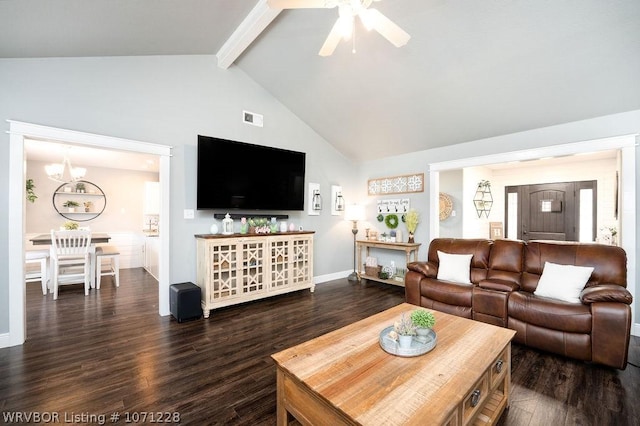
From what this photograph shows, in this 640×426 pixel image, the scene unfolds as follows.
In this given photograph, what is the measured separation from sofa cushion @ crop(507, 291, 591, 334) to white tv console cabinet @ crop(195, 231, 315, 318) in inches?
108

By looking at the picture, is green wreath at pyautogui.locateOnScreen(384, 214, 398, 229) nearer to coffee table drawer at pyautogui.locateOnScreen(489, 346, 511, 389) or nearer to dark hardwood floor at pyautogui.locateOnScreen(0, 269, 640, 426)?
dark hardwood floor at pyautogui.locateOnScreen(0, 269, 640, 426)

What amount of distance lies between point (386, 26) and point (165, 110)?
2.88 m

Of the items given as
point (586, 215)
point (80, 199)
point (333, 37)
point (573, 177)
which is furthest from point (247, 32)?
point (586, 215)

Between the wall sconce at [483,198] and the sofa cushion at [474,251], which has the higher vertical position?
the wall sconce at [483,198]

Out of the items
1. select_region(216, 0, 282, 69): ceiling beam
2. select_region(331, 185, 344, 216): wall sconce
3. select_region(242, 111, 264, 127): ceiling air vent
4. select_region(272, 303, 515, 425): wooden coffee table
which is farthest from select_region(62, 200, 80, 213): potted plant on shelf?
select_region(272, 303, 515, 425): wooden coffee table

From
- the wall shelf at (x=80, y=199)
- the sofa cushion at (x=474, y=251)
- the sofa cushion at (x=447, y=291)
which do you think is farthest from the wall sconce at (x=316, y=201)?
the wall shelf at (x=80, y=199)

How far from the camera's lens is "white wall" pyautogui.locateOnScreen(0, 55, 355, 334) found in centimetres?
263

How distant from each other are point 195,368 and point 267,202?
247 centimetres

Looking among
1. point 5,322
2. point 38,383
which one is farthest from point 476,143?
point 5,322

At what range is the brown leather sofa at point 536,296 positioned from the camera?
2.22m

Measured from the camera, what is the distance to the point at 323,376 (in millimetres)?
1334

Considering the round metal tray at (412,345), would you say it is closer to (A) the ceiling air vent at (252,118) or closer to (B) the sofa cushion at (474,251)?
(B) the sofa cushion at (474,251)

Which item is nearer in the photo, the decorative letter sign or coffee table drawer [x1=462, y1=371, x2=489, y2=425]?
coffee table drawer [x1=462, y1=371, x2=489, y2=425]

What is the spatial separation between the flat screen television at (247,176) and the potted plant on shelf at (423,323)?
2.89m
